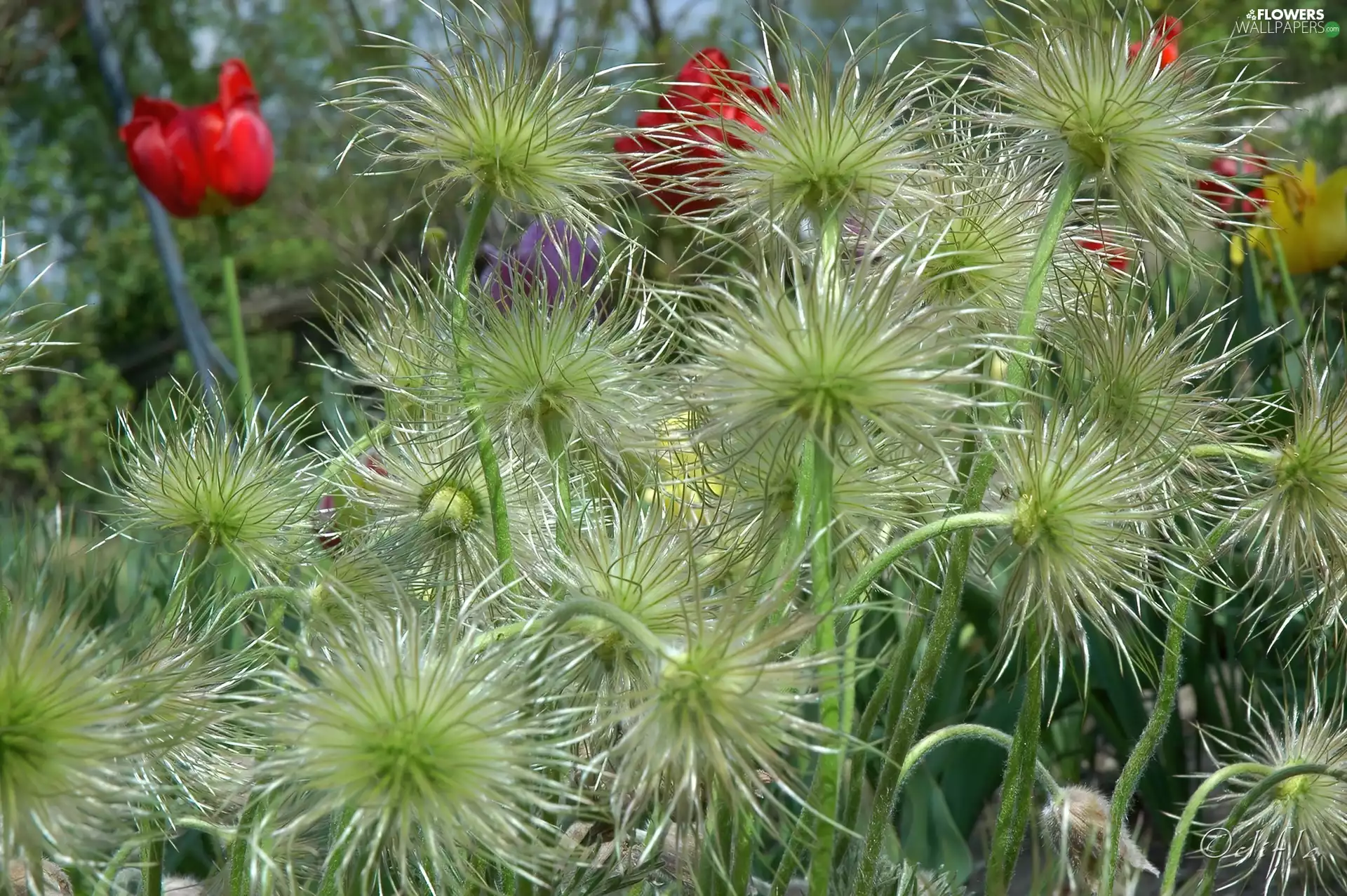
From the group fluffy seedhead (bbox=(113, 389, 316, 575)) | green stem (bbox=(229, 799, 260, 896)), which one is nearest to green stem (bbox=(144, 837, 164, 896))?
green stem (bbox=(229, 799, 260, 896))

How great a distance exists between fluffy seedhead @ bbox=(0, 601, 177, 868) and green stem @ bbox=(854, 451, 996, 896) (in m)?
0.28

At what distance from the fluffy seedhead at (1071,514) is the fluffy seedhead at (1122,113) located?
0.12 m

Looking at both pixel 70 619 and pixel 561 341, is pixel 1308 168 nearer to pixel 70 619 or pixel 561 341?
pixel 561 341

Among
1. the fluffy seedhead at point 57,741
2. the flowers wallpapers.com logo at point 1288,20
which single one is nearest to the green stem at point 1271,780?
the fluffy seedhead at point 57,741

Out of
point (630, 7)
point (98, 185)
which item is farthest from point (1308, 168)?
point (98, 185)

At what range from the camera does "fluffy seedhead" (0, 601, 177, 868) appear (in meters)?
0.41

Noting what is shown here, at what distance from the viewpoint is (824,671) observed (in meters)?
0.43

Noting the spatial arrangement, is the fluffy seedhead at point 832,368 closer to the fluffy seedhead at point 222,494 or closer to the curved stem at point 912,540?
the curved stem at point 912,540

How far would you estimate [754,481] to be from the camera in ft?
1.88

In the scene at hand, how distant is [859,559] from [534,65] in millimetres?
291

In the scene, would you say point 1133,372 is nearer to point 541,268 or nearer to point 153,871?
point 541,268

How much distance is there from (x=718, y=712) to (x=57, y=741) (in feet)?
0.70

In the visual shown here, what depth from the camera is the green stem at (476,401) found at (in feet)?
1.83

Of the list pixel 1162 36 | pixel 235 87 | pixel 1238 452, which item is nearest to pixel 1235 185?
pixel 1162 36
